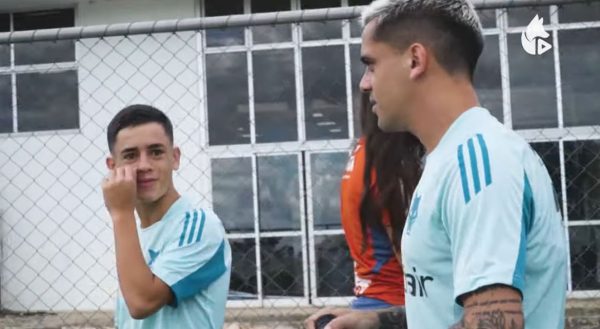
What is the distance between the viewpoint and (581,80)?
1062 centimetres

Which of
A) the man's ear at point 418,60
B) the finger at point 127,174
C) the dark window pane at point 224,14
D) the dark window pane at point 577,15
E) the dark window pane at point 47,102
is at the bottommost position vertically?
the finger at point 127,174

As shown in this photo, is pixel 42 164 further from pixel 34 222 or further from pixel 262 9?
pixel 262 9

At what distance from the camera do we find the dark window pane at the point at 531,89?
34.7ft

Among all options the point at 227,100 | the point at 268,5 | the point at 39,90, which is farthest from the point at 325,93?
the point at 39,90

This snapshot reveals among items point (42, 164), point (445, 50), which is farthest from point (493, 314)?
point (42, 164)

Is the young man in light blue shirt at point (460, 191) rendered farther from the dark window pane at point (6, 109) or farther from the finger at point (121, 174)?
the dark window pane at point (6, 109)

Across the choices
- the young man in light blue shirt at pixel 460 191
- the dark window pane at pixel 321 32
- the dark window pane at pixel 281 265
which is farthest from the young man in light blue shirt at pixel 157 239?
the dark window pane at pixel 321 32

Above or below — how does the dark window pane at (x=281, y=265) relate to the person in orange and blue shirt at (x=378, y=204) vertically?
below

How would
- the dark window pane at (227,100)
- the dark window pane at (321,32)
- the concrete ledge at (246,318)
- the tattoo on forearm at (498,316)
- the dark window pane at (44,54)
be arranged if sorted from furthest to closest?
the dark window pane at (44,54), the dark window pane at (227,100), the dark window pane at (321,32), the concrete ledge at (246,318), the tattoo on forearm at (498,316)

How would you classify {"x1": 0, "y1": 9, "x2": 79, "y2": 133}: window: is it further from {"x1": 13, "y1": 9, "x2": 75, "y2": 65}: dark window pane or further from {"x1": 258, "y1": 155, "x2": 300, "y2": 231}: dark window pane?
{"x1": 258, "y1": 155, "x2": 300, "y2": 231}: dark window pane

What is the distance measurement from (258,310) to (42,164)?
10.7 ft

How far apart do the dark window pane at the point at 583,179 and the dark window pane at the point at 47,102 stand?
18.9 feet

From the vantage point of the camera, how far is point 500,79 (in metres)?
10.4

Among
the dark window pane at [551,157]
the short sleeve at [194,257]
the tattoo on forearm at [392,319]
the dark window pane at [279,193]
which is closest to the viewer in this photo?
the tattoo on forearm at [392,319]
